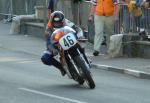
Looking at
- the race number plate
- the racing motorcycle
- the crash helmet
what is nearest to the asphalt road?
the racing motorcycle

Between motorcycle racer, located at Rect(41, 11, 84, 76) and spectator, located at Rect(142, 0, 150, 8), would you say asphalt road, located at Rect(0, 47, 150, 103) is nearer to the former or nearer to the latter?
motorcycle racer, located at Rect(41, 11, 84, 76)

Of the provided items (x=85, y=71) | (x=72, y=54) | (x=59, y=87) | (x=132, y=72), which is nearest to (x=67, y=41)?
(x=72, y=54)

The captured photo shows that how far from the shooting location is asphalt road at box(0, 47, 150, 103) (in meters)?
11.8

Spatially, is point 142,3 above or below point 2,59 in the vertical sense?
above

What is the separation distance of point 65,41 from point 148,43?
17.9 ft

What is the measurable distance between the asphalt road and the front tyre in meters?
0.14

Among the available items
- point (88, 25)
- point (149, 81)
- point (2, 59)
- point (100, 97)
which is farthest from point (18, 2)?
point (100, 97)

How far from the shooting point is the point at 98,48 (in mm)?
19328

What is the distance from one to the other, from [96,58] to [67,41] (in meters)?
5.78

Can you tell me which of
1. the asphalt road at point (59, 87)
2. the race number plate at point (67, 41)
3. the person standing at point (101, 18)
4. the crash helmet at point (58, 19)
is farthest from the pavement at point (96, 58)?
the crash helmet at point (58, 19)

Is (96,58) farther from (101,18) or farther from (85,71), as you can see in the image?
(85,71)

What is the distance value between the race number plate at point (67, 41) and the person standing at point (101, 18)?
5718 mm

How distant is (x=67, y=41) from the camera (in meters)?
13.3

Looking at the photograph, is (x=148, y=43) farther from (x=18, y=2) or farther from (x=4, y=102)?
(x=18, y=2)
